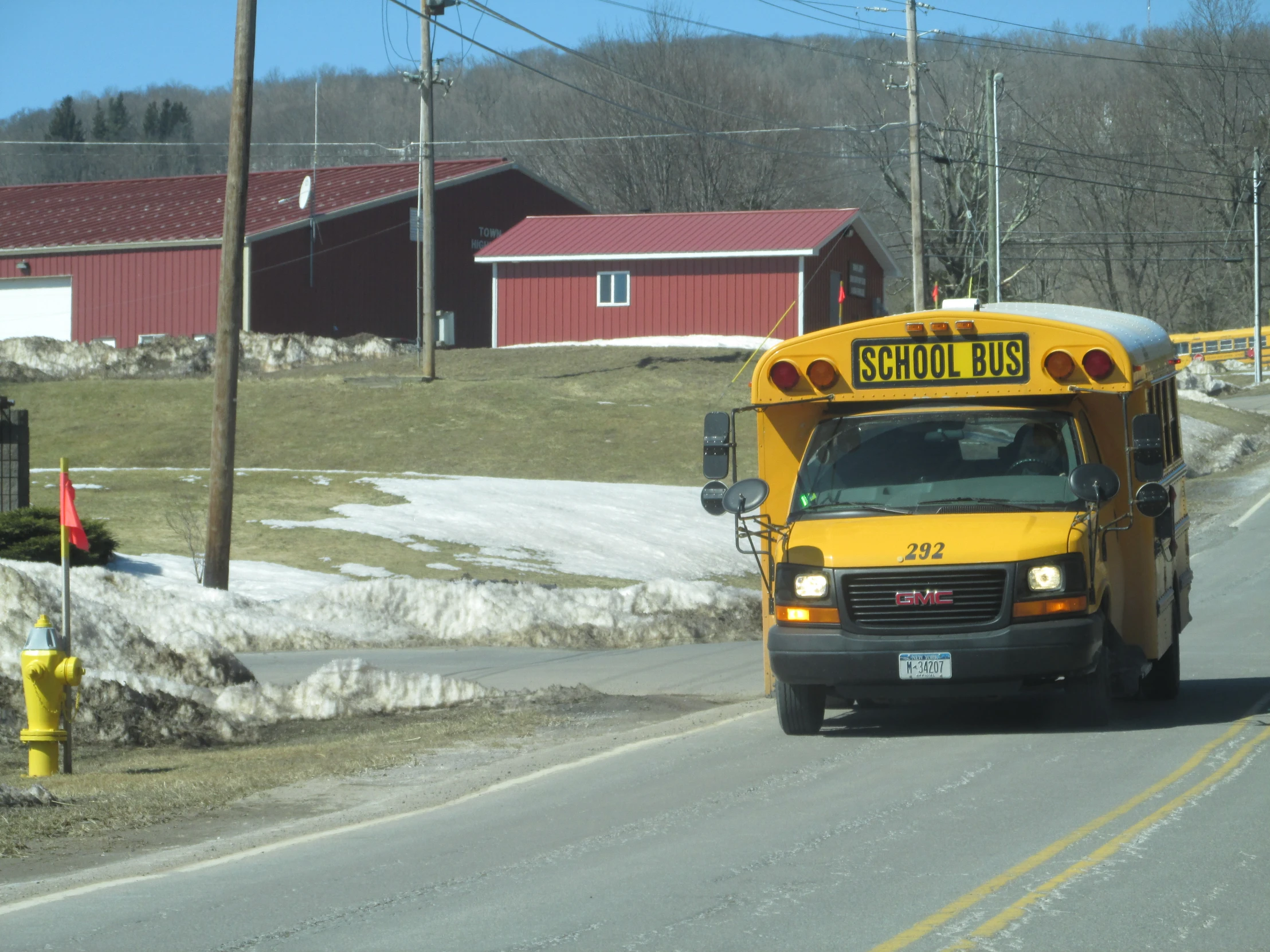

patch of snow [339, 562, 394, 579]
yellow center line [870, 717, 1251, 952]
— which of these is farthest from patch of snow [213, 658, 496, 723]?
patch of snow [339, 562, 394, 579]

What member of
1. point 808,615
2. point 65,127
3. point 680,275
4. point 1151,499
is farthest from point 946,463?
point 65,127

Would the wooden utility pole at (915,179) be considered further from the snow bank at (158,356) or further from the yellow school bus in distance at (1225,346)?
the yellow school bus in distance at (1225,346)

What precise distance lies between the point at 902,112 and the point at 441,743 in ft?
244

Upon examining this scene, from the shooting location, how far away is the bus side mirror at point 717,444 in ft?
35.3

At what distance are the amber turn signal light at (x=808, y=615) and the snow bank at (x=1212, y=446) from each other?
27288mm

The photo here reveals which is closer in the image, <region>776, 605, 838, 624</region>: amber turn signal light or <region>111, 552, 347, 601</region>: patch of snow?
<region>776, 605, 838, 624</region>: amber turn signal light

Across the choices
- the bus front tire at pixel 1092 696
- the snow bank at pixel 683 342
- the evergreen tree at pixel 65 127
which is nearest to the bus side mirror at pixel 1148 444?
the bus front tire at pixel 1092 696

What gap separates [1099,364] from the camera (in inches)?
412

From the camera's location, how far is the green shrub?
18.1 meters

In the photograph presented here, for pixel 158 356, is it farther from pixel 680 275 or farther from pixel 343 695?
pixel 343 695

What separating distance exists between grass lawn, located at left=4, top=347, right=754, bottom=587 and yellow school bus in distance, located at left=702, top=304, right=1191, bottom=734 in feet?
34.3

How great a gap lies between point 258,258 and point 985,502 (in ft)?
135

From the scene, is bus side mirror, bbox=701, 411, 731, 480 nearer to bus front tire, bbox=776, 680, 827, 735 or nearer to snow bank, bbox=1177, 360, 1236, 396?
bus front tire, bbox=776, 680, 827, 735

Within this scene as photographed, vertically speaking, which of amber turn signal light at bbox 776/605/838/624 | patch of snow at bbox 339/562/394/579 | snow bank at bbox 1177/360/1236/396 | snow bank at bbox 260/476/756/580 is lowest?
patch of snow at bbox 339/562/394/579
